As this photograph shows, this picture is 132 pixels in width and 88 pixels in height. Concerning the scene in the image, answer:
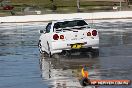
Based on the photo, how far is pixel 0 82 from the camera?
45.3 feet

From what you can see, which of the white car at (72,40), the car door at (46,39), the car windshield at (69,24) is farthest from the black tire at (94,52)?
the car door at (46,39)

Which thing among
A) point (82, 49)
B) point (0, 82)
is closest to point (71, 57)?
point (82, 49)

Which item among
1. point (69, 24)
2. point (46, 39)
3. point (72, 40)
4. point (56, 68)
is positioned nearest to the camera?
point (56, 68)

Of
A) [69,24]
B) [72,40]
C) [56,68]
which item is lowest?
[56,68]

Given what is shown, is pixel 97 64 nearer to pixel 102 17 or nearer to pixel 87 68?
pixel 87 68

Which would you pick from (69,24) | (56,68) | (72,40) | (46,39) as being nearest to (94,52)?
(72,40)

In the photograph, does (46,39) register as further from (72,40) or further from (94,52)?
(94,52)

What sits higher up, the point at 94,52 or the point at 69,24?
the point at 69,24

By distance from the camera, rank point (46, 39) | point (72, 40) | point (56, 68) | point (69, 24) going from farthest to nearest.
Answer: point (46, 39) → point (69, 24) → point (72, 40) → point (56, 68)

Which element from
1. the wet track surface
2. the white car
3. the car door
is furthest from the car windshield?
the wet track surface

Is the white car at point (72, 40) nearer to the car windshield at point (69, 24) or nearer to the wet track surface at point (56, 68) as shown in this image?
the wet track surface at point (56, 68)

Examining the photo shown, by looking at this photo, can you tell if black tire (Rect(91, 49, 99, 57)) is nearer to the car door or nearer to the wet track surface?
the wet track surface

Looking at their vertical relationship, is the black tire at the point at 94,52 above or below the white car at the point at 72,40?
below

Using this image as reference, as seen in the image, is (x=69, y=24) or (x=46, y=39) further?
(x=46, y=39)
